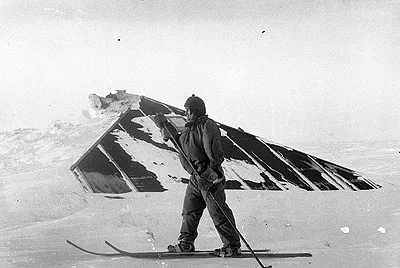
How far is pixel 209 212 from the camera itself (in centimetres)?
162

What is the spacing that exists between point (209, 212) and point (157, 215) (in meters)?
0.34

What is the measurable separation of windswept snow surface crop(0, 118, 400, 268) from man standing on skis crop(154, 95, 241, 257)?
8 cm

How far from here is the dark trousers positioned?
1.60 metres

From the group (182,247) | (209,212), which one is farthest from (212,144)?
(182,247)

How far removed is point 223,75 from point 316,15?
1.52 feet

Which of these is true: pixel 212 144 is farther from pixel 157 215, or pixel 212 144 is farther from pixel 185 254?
pixel 157 215

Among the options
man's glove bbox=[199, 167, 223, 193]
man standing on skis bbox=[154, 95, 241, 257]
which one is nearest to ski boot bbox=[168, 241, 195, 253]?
man standing on skis bbox=[154, 95, 241, 257]

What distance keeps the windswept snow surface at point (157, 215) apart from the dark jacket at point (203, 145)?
278mm

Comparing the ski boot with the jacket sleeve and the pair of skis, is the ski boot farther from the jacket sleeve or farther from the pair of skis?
the jacket sleeve

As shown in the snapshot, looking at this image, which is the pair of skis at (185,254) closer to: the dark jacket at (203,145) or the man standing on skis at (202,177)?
the man standing on skis at (202,177)

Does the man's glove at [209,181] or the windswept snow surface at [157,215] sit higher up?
the man's glove at [209,181]

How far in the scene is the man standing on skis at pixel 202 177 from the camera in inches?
62.9

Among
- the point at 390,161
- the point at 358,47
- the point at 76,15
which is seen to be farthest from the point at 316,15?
the point at 76,15

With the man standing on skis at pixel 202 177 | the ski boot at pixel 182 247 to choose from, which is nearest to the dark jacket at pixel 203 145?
the man standing on skis at pixel 202 177
